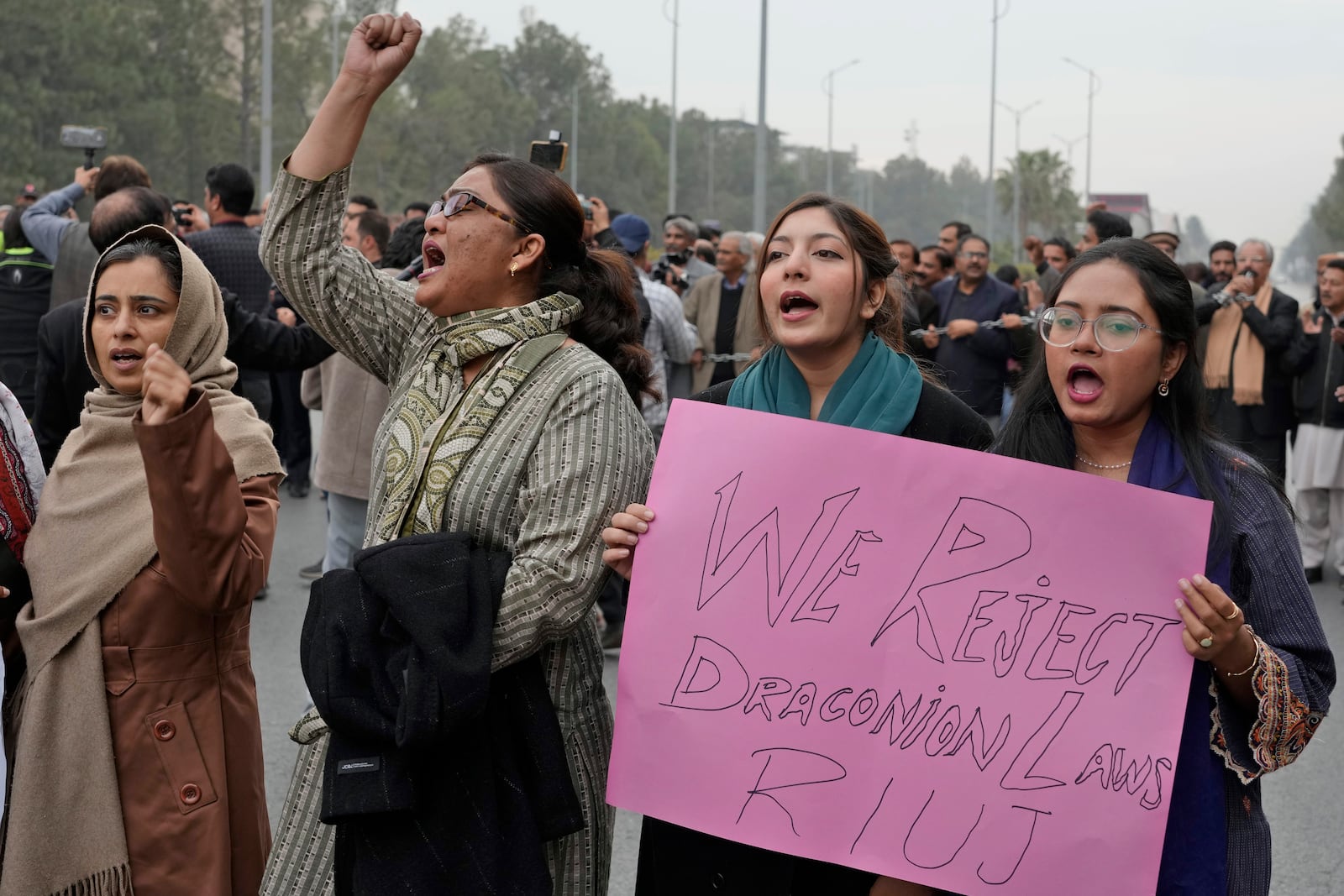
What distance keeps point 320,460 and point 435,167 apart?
55901 millimetres

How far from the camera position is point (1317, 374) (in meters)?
9.59

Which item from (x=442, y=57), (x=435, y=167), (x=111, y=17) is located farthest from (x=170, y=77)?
(x=442, y=57)

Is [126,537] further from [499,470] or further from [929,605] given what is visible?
[929,605]

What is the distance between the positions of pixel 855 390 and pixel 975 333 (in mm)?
7936

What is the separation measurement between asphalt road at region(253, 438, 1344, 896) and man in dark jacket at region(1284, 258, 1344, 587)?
138cm

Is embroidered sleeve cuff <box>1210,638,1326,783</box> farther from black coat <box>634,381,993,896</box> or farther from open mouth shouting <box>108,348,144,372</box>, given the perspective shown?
open mouth shouting <box>108,348,144,372</box>

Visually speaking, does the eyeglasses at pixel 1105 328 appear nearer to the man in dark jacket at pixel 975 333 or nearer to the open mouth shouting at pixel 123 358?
the open mouth shouting at pixel 123 358

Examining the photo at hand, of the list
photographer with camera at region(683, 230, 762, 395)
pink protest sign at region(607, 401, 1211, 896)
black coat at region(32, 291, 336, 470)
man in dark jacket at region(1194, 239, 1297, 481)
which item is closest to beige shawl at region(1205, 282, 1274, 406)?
man in dark jacket at region(1194, 239, 1297, 481)

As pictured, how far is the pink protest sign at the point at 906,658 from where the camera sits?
2.31 metres

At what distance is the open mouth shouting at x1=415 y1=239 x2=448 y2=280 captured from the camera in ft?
9.14

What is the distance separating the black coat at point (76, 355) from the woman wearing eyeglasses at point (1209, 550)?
99.2 inches

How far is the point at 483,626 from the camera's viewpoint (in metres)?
2.42

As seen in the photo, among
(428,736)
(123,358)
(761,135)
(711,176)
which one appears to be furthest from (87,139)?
(711,176)

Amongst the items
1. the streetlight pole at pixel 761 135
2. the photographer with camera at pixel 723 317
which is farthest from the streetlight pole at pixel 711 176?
the photographer with camera at pixel 723 317
